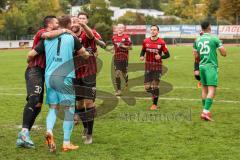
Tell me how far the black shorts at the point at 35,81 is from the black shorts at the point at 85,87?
0.62m

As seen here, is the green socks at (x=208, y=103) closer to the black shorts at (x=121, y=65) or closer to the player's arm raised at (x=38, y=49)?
the player's arm raised at (x=38, y=49)

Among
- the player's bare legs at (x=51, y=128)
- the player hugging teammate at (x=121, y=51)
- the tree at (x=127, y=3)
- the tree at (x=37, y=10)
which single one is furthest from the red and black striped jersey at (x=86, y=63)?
the tree at (x=127, y=3)

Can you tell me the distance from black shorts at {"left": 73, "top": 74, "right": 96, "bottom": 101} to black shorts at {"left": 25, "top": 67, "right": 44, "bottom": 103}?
0.62 m

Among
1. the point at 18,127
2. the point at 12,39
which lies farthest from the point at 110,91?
the point at 12,39

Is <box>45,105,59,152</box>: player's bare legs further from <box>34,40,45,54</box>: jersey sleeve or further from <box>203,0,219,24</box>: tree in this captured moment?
<box>203,0,219,24</box>: tree

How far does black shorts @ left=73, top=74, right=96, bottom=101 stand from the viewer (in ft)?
27.5

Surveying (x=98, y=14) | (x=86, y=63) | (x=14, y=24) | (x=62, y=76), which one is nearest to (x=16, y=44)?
(x=14, y=24)

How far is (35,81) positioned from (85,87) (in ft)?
3.47

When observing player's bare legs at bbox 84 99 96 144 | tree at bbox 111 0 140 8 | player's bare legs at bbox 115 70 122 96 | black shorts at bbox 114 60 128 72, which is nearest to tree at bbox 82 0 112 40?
black shorts at bbox 114 60 128 72

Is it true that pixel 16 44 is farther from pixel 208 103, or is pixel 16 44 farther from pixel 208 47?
pixel 208 103

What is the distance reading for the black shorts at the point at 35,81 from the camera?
783 cm

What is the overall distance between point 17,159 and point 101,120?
3.55 metres

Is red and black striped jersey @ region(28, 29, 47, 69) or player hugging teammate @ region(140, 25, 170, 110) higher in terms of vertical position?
red and black striped jersey @ region(28, 29, 47, 69)

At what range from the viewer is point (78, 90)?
8.38 metres
